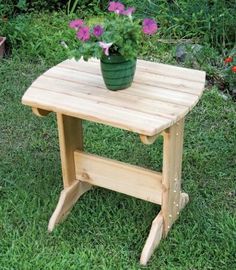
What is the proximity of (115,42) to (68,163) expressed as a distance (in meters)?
0.82

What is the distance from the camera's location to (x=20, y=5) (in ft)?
18.0

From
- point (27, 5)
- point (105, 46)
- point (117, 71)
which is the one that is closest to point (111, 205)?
point (117, 71)

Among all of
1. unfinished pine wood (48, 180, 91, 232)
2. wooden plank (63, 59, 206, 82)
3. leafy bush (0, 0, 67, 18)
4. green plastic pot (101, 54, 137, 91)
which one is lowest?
leafy bush (0, 0, 67, 18)

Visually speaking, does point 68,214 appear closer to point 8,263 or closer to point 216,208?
point 8,263

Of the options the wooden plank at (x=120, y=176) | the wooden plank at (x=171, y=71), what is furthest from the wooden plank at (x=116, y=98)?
the wooden plank at (x=120, y=176)

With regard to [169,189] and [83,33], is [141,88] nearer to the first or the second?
[83,33]

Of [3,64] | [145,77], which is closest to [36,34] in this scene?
[3,64]

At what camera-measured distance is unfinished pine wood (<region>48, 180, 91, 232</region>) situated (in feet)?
10.1

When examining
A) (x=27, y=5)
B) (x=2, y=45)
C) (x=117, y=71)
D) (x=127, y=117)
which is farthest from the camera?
(x=27, y=5)

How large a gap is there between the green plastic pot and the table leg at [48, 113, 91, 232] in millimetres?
391

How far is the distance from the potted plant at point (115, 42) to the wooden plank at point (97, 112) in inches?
7.0

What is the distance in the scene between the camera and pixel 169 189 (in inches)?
112

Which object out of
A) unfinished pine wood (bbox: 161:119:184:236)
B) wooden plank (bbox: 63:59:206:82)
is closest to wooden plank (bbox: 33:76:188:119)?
unfinished pine wood (bbox: 161:119:184:236)

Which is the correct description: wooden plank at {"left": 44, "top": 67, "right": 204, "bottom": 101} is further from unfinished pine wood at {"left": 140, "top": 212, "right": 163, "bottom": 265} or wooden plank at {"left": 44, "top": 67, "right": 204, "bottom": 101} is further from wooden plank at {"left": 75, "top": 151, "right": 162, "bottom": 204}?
unfinished pine wood at {"left": 140, "top": 212, "right": 163, "bottom": 265}
